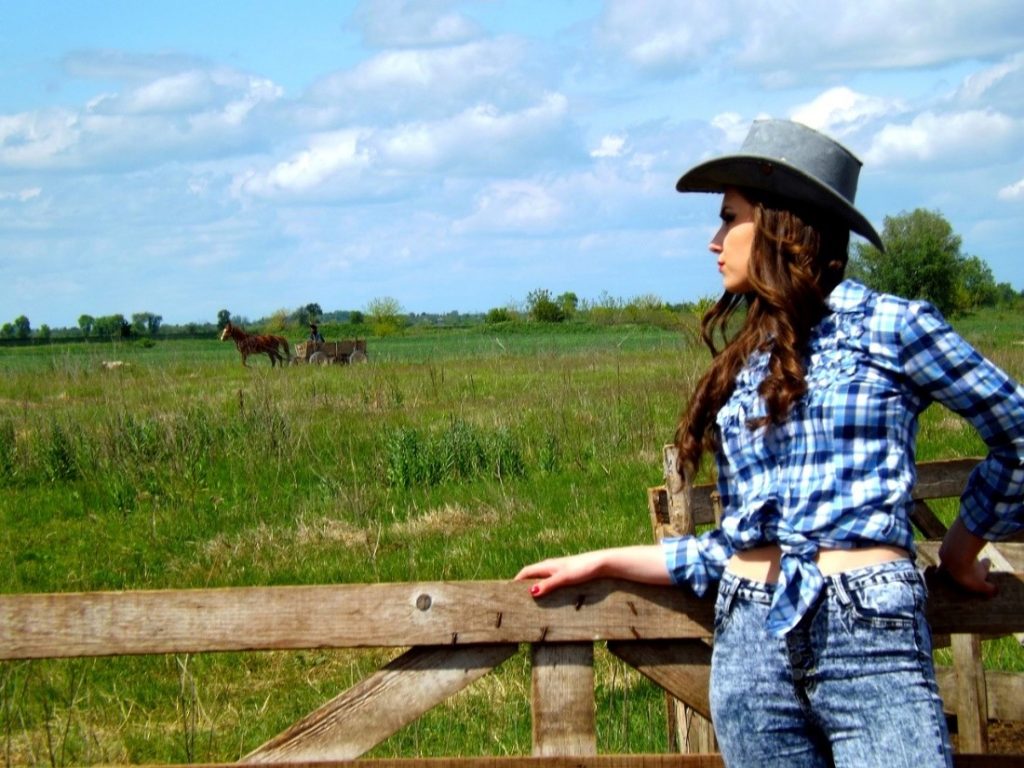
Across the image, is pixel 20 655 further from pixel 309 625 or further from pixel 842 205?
pixel 842 205

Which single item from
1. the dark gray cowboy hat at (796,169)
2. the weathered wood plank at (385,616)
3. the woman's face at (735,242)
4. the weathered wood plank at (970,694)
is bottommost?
the weathered wood plank at (970,694)

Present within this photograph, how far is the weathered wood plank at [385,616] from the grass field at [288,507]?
7.51 ft

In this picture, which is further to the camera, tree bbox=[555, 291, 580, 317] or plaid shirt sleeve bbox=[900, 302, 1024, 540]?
tree bbox=[555, 291, 580, 317]

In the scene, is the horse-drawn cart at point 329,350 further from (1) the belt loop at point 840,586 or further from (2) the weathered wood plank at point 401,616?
(1) the belt loop at point 840,586

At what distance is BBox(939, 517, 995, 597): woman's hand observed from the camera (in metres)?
2.34

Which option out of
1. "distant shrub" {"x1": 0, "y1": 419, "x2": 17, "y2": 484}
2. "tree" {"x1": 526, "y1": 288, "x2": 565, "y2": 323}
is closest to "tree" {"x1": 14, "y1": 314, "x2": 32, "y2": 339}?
"tree" {"x1": 526, "y1": 288, "x2": 565, "y2": 323}

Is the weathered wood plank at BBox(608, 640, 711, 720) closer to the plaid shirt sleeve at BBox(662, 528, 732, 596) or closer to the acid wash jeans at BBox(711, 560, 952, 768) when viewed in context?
the plaid shirt sleeve at BBox(662, 528, 732, 596)

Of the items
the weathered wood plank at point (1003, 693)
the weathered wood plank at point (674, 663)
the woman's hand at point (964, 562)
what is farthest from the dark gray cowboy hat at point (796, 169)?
the weathered wood plank at point (1003, 693)

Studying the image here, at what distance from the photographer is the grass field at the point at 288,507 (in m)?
5.84

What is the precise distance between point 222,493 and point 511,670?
5949 millimetres

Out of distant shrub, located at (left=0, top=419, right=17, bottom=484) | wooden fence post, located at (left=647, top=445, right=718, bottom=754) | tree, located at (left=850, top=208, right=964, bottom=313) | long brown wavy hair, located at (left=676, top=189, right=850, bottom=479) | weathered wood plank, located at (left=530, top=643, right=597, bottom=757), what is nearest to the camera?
long brown wavy hair, located at (left=676, top=189, right=850, bottom=479)

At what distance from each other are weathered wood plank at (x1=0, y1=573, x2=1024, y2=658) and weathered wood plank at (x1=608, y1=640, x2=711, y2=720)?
0.20ft

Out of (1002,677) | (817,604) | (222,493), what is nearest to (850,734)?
(817,604)

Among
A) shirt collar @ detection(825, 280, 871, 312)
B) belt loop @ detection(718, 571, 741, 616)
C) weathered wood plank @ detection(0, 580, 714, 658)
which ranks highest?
shirt collar @ detection(825, 280, 871, 312)
